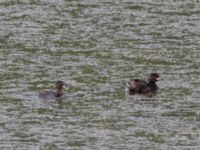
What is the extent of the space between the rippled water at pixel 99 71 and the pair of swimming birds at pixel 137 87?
212mm

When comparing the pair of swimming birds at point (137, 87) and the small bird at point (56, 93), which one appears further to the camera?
the pair of swimming birds at point (137, 87)

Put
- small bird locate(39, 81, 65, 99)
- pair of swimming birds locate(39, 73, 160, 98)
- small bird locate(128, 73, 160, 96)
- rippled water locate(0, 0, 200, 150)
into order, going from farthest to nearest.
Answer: small bird locate(128, 73, 160, 96) → pair of swimming birds locate(39, 73, 160, 98) → small bird locate(39, 81, 65, 99) → rippled water locate(0, 0, 200, 150)

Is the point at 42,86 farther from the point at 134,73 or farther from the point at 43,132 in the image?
the point at 43,132

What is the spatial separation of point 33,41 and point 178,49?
3.87 m

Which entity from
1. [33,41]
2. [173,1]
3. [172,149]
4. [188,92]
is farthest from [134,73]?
[173,1]

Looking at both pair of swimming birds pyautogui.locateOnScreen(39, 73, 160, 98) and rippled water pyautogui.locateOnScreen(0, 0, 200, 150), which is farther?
pair of swimming birds pyautogui.locateOnScreen(39, 73, 160, 98)

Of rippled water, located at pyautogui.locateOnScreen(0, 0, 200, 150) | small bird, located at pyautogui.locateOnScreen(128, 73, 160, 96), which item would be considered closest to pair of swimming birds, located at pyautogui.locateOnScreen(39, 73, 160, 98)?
small bird, located at pyautogui.locateOnScreen(128, 73, 160, 96)

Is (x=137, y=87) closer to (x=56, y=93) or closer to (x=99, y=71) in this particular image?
(x=99, y=71)

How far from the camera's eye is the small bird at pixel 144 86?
27058mm

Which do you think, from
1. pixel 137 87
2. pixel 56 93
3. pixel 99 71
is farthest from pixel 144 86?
pixel 56 93

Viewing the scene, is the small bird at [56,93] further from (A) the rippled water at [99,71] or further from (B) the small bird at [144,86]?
(B) the small bird at [144,86]

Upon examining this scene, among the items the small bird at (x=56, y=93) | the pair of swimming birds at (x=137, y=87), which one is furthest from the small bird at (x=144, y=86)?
the small bird at (x=56, y=93)

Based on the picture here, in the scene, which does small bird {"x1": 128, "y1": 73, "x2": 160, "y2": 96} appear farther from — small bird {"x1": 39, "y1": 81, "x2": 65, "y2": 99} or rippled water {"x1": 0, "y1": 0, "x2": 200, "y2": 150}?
small bird {"x1": 39, "y1": 81, "x2": 65, "y2": 99}

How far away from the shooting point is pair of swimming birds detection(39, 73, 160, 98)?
26541 mm
